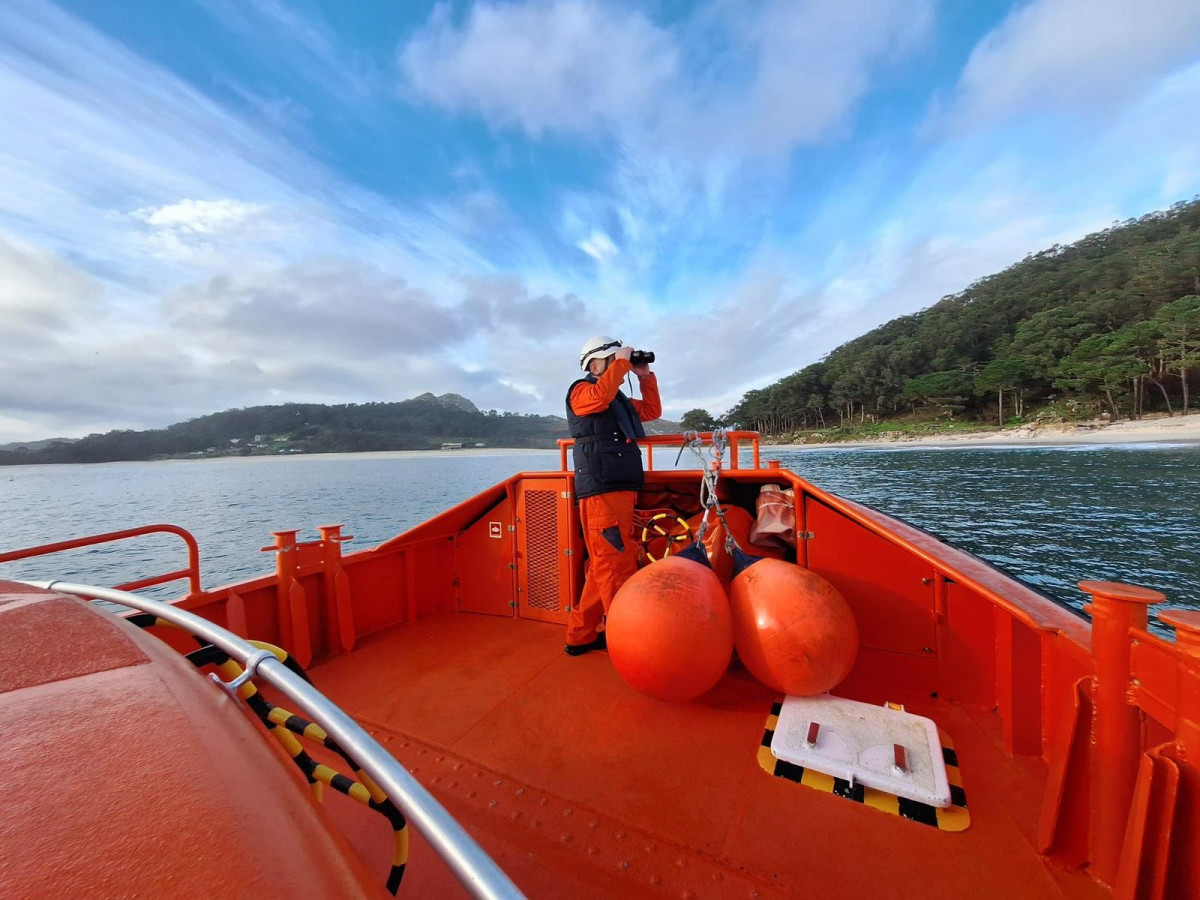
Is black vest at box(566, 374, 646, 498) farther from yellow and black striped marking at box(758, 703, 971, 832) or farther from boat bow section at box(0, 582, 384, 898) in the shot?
boat bow section at box(0, 582, 384, 898)

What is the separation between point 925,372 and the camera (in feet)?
211

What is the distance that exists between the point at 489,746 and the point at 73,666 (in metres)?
1.75

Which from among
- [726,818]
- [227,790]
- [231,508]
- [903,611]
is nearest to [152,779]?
[227,790]

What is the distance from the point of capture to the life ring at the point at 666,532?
3.13 metres

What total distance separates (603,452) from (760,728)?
61.6 inches

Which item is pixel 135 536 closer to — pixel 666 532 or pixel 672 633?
pixel 672 633

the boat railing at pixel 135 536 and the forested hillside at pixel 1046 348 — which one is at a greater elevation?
the forested hillside at pixel 1046 348

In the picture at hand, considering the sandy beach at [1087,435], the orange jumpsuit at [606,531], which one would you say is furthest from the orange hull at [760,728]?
the sandy beach at [1087,435]

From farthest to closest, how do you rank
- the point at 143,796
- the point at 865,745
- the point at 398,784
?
the point at 865,745 → the point at 398,784 → the point at 143,796

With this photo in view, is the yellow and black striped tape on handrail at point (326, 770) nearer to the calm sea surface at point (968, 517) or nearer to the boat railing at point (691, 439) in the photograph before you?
the boat railing at point (691, 439)

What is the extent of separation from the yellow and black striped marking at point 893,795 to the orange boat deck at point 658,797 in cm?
3

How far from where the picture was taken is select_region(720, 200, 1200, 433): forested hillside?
41719 millimetres

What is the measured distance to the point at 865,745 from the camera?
79.1 inches

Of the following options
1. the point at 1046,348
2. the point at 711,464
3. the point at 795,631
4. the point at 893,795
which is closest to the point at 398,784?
the point at 795,631
